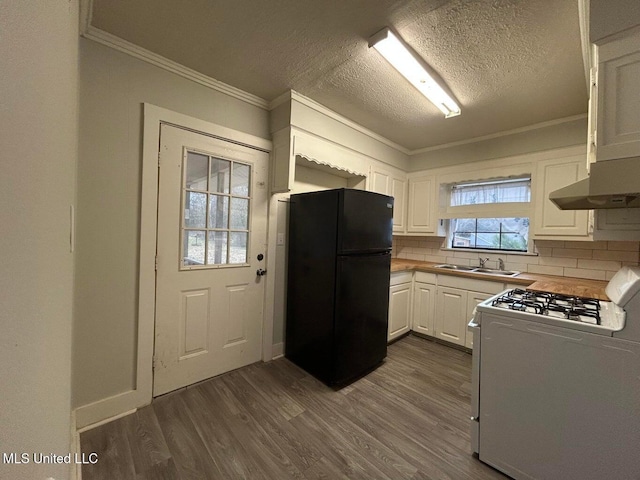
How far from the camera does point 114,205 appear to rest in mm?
1674

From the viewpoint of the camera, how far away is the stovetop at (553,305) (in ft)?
4.34

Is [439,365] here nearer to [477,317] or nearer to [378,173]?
[477,317]

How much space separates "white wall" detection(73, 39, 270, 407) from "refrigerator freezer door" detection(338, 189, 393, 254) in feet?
4.77

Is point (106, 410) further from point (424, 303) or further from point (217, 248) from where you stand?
point (424, 303)

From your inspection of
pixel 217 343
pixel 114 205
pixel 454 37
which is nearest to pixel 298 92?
pixel 454 37

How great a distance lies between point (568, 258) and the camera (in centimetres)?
269

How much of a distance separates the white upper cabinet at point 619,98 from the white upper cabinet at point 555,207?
1.53 metres

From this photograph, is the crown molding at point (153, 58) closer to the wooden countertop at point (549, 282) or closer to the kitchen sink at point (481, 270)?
the wooden countertop at point (549, 282)

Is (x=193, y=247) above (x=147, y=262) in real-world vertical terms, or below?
above

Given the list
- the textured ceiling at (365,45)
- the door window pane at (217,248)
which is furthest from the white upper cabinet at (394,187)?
the door window pane at (217,248)

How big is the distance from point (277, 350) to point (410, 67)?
258 centimetres

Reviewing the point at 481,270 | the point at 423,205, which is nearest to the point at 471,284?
Result: the point at 481,270

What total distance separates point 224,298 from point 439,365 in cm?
209

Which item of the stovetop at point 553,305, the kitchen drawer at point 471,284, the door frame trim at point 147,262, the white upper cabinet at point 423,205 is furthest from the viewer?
the white upper cabinet at point 423,205
